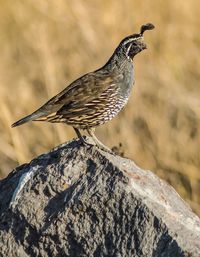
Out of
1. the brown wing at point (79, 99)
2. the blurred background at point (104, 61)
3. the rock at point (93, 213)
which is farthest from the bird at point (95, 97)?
the blurred background at point (104, 61)

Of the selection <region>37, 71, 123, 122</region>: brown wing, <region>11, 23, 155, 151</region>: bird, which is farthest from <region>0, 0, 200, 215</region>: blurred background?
<region>37, 71, 123, 122</region>: brown wing

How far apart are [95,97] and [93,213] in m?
1.29

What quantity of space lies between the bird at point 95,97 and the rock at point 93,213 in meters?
0.71

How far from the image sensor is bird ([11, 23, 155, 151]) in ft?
18.0

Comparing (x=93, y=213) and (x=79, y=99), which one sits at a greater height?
(x=79, y=99)

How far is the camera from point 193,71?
8.19 metres

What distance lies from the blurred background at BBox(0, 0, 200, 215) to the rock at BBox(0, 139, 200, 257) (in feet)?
8.25

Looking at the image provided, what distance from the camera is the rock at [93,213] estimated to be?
432 centimetres

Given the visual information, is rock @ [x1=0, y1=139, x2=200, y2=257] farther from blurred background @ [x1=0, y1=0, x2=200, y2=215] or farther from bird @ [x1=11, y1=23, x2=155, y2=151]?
blurred background @ [x1=0, y1=0, x2=200, y2=215]

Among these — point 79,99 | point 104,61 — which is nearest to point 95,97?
point 79,99

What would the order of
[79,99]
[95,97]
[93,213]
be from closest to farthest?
[93,213], [79,99], [95,97]

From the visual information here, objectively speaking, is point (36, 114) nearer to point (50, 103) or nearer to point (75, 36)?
point (50, 103)

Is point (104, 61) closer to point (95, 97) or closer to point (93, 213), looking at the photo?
point (95, 97)

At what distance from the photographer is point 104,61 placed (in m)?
8.11
